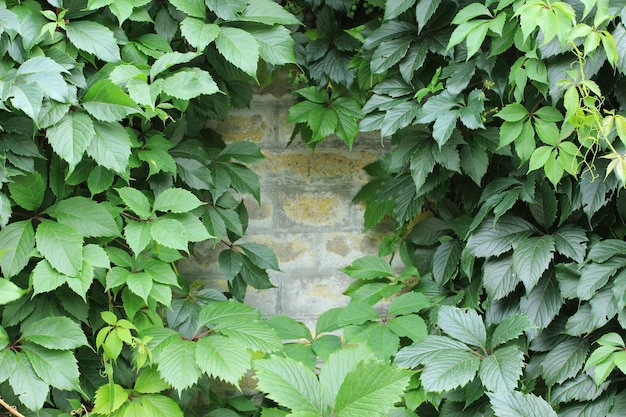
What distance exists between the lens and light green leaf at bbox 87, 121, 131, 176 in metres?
1.42

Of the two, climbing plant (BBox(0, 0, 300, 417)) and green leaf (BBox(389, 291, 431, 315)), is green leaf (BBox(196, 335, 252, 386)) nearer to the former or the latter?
climbing plant (BBox(0, 0, 300, 417))

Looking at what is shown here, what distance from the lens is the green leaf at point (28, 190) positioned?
144 cm

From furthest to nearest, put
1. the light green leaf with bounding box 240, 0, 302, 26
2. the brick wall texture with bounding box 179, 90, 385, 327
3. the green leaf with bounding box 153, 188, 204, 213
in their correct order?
the brick wall texture with bounding box 179, 90, 385, 327, the light green leaf with bounding box 240, 0, 302, 26, the green leaf with bounding box 153, 188, 204, 213

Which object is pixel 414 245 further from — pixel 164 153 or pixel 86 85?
pixel 86 85

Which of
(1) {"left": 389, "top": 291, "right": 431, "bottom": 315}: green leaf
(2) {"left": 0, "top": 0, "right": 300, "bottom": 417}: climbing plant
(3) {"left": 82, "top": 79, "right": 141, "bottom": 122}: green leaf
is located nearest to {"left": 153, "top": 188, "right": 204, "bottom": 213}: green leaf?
(2) {"left": 0, "top": 0, "right": 300, "bottom": 417}: climbing plant

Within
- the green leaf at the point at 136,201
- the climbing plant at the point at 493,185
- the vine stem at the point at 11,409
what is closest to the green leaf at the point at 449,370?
the climbing plant at the point at 493,185

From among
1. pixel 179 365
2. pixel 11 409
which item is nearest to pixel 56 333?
pixel 11 409

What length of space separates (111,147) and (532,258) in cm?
99

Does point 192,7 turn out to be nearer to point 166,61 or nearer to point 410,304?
point 166,61

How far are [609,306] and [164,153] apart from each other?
110cm

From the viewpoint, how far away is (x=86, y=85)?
4.83 feet

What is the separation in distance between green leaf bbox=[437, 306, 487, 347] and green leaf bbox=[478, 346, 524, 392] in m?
0.06

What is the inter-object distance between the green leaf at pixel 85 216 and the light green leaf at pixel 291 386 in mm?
488

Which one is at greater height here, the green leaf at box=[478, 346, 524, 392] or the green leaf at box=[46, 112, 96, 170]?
the green leaf at box=[46, 112, 96, 170]
